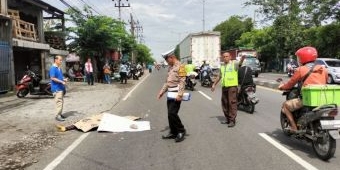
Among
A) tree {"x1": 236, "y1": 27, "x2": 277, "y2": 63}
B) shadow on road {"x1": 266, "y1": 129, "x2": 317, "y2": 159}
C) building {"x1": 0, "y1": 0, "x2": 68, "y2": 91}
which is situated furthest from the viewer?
tree {"x1": 236, "y1": 27, "x2": 277, "y2": 63}

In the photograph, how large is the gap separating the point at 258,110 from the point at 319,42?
123 ft

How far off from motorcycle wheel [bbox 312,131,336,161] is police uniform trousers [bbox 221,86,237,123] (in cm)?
357

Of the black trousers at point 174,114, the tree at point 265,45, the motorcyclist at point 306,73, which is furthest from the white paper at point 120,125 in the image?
the tree at point 265,45

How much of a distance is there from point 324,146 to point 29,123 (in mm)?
8268

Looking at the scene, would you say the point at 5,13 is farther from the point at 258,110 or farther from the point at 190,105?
the point at 258,110

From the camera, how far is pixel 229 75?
463 inches

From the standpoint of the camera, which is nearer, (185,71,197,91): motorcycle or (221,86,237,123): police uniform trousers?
(221,86,237,123): police uniform trousers

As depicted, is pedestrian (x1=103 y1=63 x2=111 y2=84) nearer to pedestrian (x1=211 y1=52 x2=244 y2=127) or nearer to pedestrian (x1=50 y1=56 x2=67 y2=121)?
pedestrian (x1=50 y1=56 x2=67 y2=121)

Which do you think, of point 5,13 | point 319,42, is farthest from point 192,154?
point 319,42

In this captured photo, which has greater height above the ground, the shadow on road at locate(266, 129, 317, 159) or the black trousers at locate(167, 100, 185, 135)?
the black trousers at locate(167, 100, 185, 135)

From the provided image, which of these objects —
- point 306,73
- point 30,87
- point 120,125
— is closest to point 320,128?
point 306,73

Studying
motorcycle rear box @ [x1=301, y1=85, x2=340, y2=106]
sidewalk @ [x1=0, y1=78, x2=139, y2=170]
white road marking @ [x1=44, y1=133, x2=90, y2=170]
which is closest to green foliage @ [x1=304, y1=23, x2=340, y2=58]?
sidewalk @ [x1=0, y1=78, x2=139, y2=170]

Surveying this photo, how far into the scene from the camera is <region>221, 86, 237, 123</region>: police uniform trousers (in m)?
11.5

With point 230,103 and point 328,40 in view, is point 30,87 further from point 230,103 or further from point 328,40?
point 328,40
